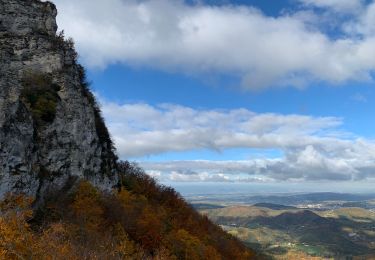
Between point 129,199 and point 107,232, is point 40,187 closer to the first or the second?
point 107,232

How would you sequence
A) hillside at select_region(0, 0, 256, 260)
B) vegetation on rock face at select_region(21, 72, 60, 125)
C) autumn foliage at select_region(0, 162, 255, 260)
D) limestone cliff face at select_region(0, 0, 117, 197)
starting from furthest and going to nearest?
1. vegetation on rock face at select_region(21, 72, 60, 125)
2. limestone cliff face at select_region(0, 0, 117, 197)
3. hillside at select_region(0, 0, 256, 260)
4. autumn foliage at select_region(0, 162, 255, 260)

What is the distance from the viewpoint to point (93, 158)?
63.8 meters

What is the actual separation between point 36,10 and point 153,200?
4784cm

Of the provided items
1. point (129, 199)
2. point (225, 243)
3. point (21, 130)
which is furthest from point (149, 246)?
point (225, 243)

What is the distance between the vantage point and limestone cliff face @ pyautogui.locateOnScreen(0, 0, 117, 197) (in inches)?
1618

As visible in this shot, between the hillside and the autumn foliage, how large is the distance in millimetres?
140

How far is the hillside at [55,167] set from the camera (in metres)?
37.9

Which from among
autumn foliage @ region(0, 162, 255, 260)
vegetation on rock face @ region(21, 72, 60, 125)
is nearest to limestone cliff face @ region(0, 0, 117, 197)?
vegetation on rock face @ region(21, 72, 60, 125)

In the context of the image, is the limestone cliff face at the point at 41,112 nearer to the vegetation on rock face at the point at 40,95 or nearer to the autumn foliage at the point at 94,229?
the vegetation on rock face at the point at 40,95

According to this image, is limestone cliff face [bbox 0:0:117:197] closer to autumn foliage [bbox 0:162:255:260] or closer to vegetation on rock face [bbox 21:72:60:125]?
vegetation on rock face [bbox 21:72:60:125]

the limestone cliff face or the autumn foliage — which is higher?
the limestone cliff face

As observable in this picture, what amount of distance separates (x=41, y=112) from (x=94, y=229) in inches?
614

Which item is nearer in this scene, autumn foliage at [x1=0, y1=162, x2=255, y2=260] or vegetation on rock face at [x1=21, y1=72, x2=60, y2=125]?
autumn foliage at [x1=0, y1=162, x2=255, y2=260]

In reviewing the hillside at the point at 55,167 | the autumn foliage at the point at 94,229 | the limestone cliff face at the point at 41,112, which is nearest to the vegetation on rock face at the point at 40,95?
the limestone cliff face at the point at 41,112
